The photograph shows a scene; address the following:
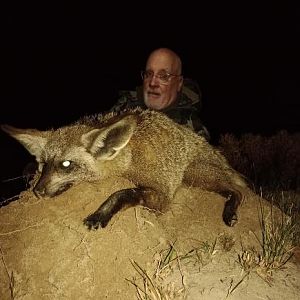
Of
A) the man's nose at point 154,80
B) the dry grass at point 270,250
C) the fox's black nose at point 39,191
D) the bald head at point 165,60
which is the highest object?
the bald head at point 165,60

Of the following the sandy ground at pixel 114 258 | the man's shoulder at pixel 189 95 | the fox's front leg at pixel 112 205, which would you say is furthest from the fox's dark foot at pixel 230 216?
the man's shoulder at pixel 189 95

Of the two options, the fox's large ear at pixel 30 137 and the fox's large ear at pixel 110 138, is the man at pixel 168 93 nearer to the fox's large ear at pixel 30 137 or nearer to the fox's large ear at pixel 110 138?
the fox's large ear at pixel 30 137

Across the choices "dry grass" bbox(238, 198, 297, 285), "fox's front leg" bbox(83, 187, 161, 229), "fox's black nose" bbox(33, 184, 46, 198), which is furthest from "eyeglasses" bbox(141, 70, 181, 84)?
"fox's black nose" bbox(33, 184, 46, 198)

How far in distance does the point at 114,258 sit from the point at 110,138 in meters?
1.14

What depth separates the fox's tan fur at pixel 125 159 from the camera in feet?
12.4

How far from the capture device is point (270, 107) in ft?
68.5

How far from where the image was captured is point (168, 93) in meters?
6.64

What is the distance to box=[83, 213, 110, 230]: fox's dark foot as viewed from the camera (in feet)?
11.1

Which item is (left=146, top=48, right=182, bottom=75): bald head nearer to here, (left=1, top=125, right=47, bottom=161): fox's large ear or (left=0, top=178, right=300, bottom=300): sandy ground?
(left=1, top=125, right=47, bottom=161): fox's large ear

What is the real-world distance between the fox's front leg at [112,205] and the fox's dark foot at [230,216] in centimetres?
94

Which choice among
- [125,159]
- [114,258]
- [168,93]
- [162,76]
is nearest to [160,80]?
[162,76]

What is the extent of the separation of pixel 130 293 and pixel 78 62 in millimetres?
29353

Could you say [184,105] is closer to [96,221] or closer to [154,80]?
[154,80]

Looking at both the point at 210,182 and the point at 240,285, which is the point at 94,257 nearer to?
the point at 240,285
